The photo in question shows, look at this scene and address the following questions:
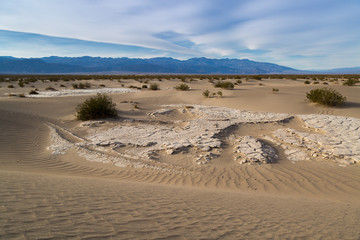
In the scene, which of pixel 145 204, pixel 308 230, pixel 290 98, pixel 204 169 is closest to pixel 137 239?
pixel 145 204

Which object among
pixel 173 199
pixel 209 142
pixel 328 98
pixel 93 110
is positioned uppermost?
pixel 328 98

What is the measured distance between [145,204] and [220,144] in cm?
428

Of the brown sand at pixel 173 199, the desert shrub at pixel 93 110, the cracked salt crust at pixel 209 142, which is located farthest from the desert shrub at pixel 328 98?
the desert shrub at pixel 93 110

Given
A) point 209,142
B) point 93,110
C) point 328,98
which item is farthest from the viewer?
point 328,98

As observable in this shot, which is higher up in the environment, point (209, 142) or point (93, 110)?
point (93, 110)

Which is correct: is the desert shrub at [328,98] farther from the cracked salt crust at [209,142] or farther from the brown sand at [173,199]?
the brown sand at [173,199]

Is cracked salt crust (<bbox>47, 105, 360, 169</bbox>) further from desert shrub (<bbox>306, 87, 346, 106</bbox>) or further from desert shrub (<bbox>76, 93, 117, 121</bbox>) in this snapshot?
desert shrub (<bbox>306, 87, 346, 106</bbox>)

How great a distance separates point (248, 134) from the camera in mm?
8391

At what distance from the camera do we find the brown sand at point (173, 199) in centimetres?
256

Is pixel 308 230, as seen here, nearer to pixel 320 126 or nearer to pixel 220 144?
pixel 220 144

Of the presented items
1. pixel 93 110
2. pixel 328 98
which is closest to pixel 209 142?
pixel 93 110

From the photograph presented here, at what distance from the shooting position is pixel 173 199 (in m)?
3.81

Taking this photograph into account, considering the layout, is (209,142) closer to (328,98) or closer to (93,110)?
(93,110)

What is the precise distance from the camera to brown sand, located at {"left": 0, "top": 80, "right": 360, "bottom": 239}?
2561 mm
